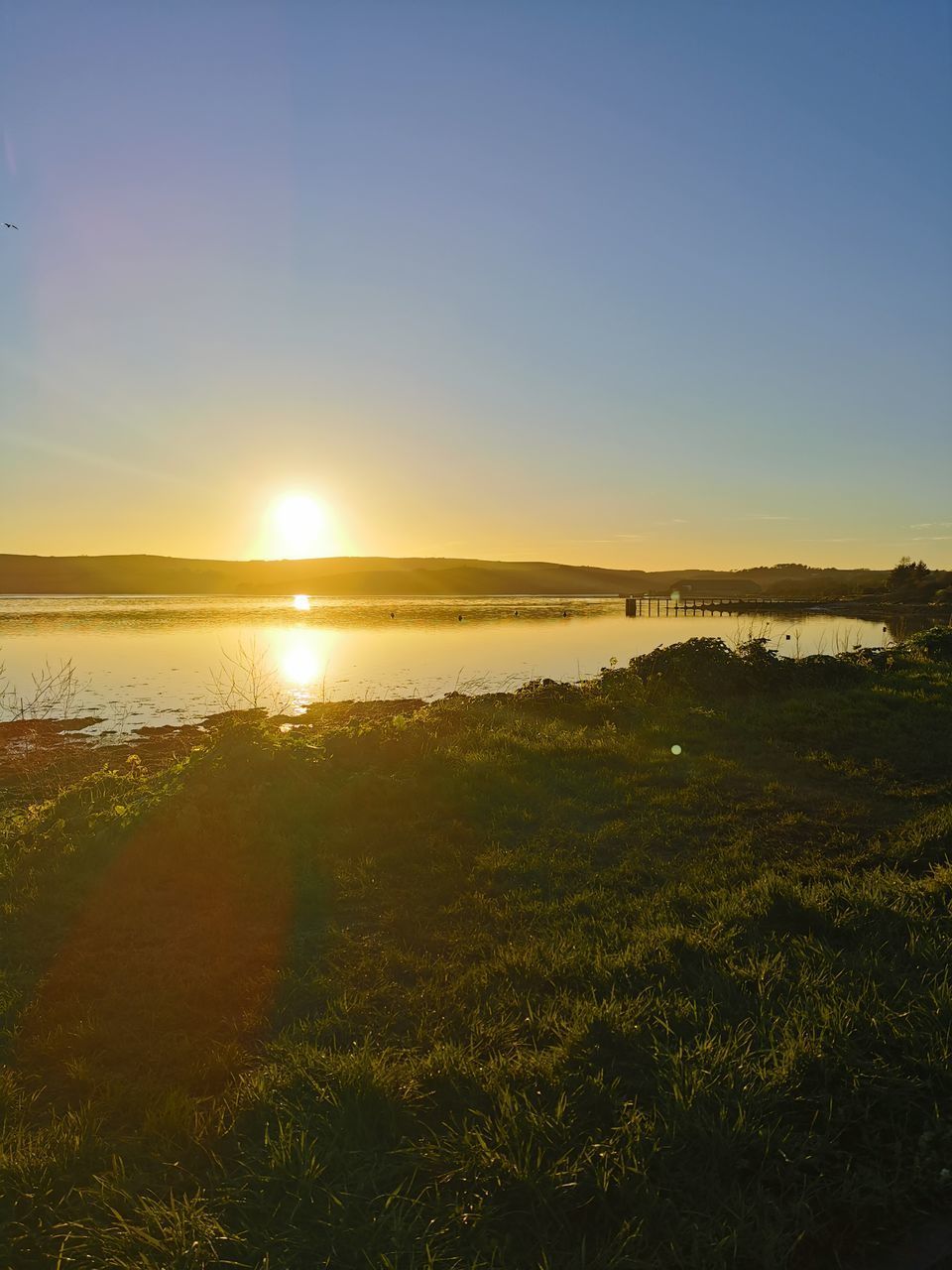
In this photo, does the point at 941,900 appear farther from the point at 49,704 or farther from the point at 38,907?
the point at 49,704

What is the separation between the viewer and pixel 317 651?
44406 millimetres

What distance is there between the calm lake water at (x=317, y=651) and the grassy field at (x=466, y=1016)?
15.1 metres

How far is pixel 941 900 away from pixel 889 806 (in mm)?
4332

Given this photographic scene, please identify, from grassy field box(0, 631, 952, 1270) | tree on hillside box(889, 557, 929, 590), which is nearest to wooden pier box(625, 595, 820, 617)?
tree on hillside box(889, 557, 929, 590)

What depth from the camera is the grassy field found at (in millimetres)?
3330

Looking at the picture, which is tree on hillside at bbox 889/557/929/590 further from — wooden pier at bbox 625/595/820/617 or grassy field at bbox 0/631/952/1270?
grassy field at bbox 0/631/952/1270

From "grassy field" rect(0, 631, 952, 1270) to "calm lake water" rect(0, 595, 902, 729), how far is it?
595 inches

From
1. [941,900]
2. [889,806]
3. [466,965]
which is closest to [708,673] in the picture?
[889,806]

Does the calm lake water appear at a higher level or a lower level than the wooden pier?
lower

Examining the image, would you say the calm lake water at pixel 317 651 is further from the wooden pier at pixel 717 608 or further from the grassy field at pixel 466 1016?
the grassy field at pixel 466 1016

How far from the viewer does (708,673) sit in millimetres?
19375

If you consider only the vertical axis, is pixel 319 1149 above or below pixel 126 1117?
above

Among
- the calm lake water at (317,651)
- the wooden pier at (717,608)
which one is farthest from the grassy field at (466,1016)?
the wooden pier at (717,608)

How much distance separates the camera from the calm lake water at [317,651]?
28.8 meters
